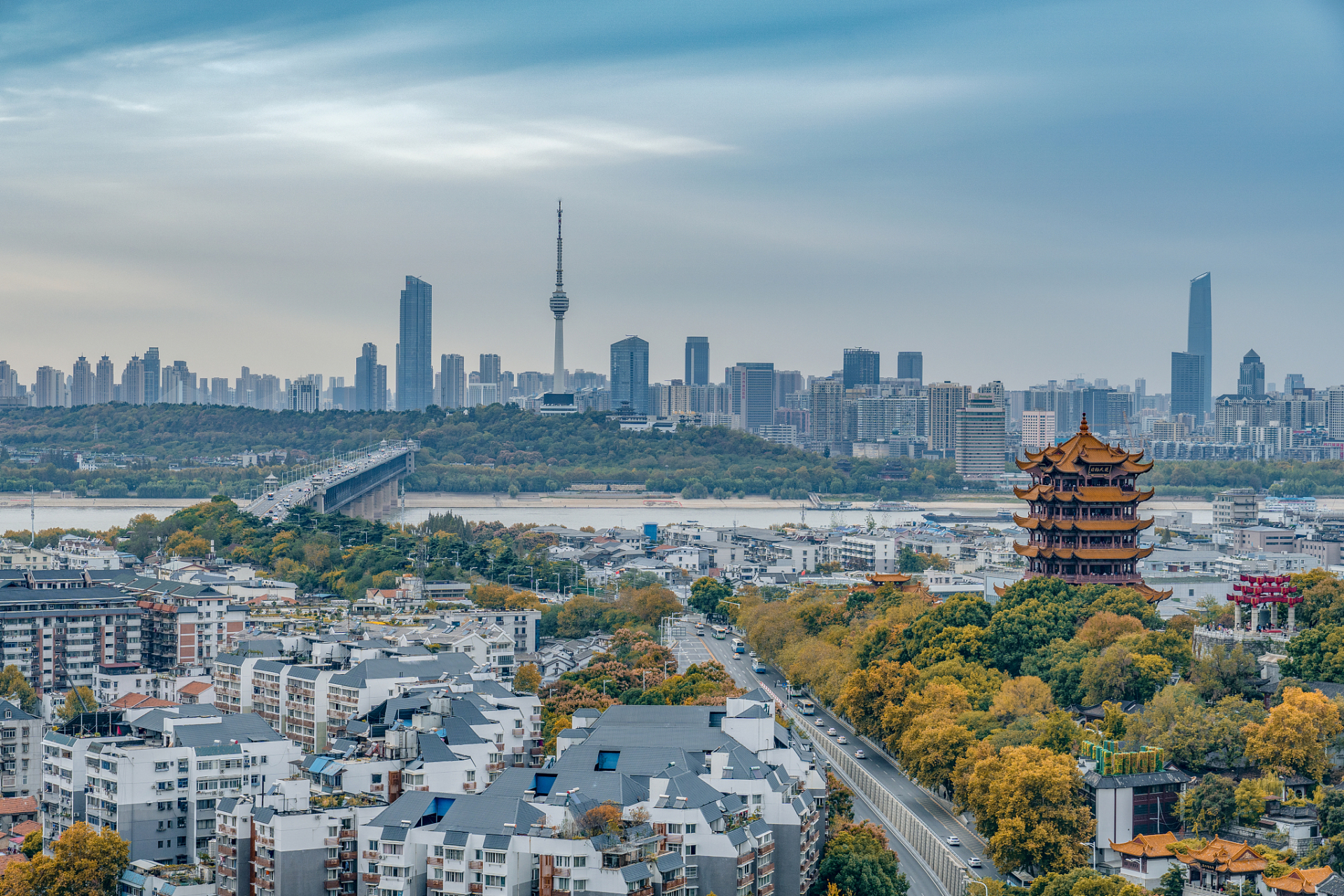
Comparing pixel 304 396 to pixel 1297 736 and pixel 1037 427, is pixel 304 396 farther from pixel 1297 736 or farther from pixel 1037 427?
pixel 1297 736

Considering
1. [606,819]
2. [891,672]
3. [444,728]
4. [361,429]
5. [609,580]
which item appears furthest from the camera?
[361,429]

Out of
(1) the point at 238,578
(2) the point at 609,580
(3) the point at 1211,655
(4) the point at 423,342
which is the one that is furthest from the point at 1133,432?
(3) the point at 1211,655

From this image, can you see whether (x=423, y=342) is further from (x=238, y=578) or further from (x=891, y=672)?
(x=891, y=672)

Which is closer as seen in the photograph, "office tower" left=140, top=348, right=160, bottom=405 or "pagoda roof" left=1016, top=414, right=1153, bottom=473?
"pagoda roof" left=1016, top=414, right=1153, bottom=473

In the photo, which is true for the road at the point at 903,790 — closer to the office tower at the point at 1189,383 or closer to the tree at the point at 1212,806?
the tree at the point at 1212,806

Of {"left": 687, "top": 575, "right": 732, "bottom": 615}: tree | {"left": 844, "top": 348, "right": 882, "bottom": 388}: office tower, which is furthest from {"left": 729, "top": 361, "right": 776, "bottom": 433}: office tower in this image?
{"left": 687, "top": 575, "right": 732, "bottom": 615}: tree

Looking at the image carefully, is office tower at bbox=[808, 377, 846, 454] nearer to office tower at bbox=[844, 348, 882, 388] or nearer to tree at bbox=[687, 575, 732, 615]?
office tower at bbox=[844, 348, 882, 388]
